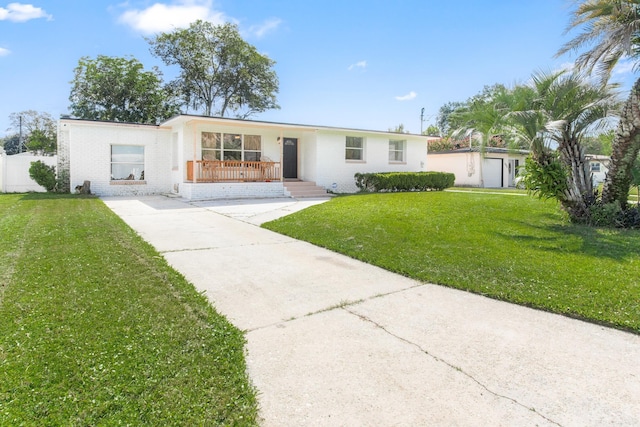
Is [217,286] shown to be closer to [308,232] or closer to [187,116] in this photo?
[308,232]

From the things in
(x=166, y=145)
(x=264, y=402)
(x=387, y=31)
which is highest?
(x=387, y=31)

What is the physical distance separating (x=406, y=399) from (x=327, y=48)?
16699 millimetres

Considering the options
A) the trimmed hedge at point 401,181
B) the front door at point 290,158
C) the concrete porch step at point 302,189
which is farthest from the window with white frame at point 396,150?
the front door at point 290,158

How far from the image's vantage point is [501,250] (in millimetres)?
5789

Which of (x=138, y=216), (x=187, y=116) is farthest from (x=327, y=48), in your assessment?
(x=138, y=216)

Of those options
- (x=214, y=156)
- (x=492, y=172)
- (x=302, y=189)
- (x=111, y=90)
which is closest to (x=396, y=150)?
(x=302, y=189)

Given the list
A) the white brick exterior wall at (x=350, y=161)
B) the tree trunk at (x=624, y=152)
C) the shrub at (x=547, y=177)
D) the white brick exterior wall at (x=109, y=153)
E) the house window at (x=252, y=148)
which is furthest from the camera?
the white brick exterior wall at (x=350, y=161)

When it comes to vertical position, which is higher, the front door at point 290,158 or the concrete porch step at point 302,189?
the front door at point 290,158

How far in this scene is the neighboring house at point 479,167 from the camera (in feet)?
78.2

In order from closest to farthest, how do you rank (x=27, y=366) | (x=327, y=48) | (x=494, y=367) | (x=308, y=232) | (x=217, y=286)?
(x=27, y=366) → (x=494, y=367) → (x=217, y=286) → (x=308, y=232) → (x=327, y=48)

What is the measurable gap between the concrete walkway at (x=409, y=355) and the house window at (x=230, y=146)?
469 inches

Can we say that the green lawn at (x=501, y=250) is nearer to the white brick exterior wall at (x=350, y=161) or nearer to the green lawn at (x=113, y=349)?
the green lawn at (x=113, y=349)

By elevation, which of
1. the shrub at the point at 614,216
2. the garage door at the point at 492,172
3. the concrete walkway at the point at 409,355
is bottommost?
the concrete walkway at the point at 409,355

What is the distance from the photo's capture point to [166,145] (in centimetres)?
1695
